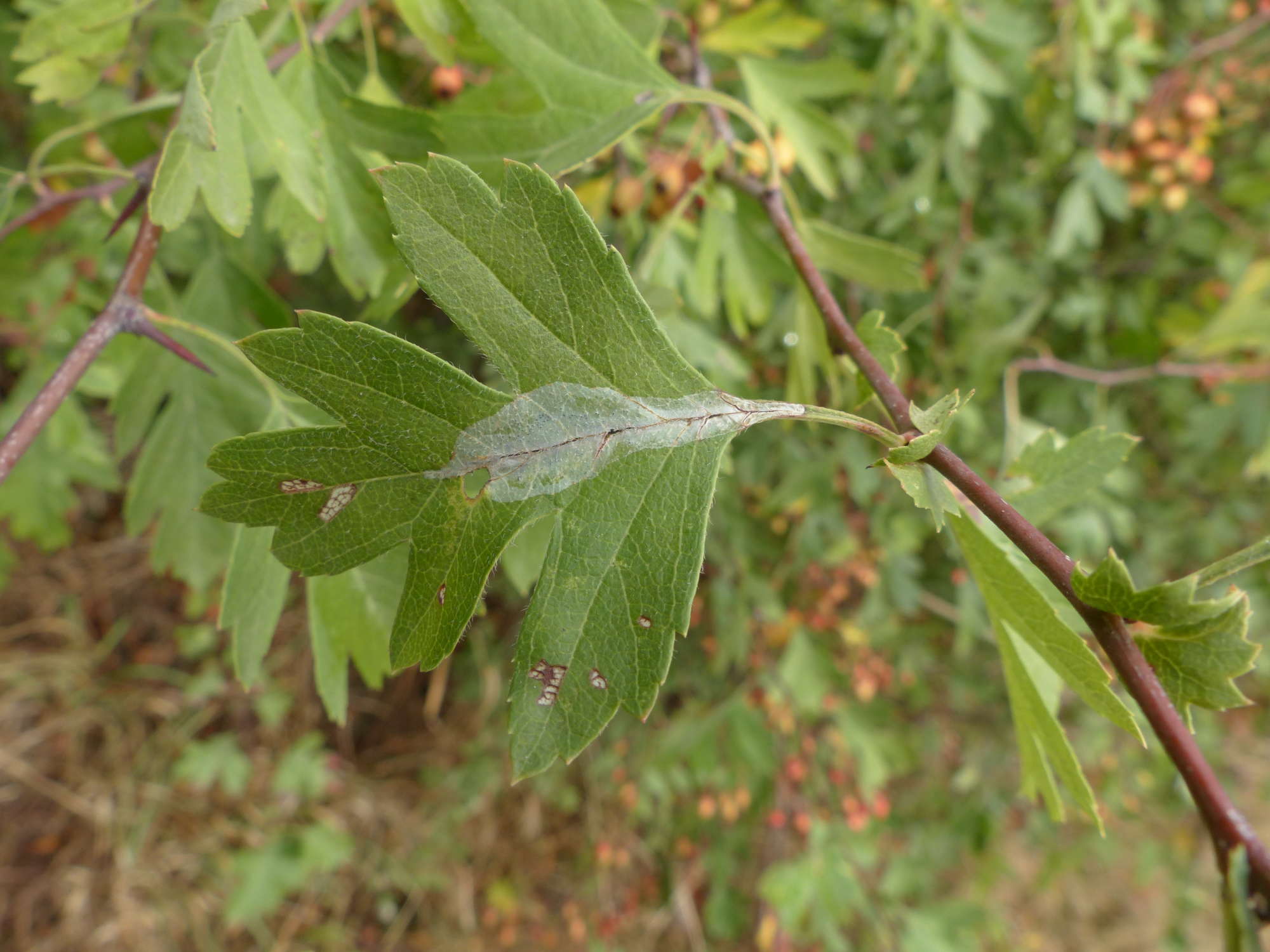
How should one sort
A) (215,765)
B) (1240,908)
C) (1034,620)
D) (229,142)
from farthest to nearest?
(215,765), (229,142), (1034,620), (1240,908)

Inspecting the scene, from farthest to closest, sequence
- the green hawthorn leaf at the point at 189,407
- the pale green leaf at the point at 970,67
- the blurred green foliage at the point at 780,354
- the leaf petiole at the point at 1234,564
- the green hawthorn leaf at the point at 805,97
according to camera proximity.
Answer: the pale green leaf at the point at 970,67 < the green hawthorn leaf at the point at 805,97 < the green hawthorn leaf at the point at 189,407 < the blurred green foliage at the point at 780,354 < the leaf petiole at the point at 1234,564

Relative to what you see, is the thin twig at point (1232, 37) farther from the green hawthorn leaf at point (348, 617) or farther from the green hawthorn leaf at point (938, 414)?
the green hawthorn leaf at point (348, 617)

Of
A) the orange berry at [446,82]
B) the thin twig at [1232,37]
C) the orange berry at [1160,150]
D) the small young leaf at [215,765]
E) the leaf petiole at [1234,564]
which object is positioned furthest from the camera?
the small young leaf at [215,765]

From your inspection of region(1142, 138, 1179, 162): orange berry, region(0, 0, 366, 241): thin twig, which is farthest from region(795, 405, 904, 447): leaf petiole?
region(1142, 138, 1179, 162): orange berry

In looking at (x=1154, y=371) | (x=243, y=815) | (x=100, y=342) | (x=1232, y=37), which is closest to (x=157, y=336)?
(x=100, y=342)

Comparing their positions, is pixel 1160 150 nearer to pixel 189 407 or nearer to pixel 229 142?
pixel 229 142

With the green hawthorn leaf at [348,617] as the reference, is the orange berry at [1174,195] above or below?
below

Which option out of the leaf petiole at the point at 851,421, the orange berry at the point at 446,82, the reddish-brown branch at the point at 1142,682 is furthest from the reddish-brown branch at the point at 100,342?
the orange berry at the point at 446,82
